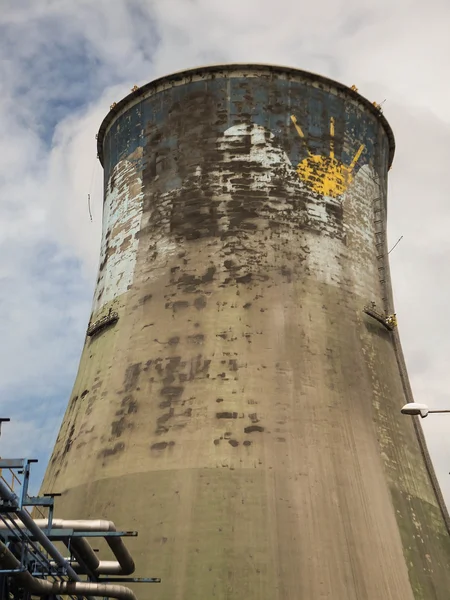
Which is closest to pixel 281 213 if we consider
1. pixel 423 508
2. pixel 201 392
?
pixel 201 392

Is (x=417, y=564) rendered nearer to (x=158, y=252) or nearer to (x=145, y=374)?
→ (x=145, y=374)

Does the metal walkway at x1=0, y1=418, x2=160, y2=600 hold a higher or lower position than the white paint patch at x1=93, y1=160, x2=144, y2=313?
lower

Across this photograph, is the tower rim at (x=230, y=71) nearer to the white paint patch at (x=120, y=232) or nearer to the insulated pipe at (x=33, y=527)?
the white paint patch at (x=120, y=232)

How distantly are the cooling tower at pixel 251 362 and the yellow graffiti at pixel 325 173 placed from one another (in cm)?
4

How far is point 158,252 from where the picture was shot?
15.6m

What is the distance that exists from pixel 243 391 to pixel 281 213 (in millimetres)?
4128

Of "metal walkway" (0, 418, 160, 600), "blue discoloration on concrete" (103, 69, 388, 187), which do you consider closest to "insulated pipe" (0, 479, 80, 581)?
Result: "metal walkway" (0, 418, 160, 600)

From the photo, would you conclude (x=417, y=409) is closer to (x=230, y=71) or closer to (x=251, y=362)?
(x=251, y=362)

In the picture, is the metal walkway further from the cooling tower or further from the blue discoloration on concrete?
the blue discoloration on concrete

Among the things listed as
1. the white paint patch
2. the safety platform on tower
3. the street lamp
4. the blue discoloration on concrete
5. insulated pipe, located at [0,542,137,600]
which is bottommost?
insulated pipe, located at [0,542,137,600]

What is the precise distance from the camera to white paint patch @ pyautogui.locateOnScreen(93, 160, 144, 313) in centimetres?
1612

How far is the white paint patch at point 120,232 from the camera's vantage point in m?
16.1

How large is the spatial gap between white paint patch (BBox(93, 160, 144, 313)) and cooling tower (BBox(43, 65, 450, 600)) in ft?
0.20

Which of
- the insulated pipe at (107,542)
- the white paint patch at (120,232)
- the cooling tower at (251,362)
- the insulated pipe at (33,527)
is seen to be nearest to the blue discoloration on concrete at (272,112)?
the cooling tower at (251,362)
